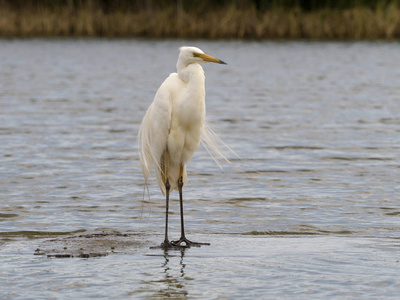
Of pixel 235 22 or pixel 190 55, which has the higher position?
pixel 190 55

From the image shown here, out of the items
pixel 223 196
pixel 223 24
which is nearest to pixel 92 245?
pixel 223 196

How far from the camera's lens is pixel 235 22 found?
1618 inches

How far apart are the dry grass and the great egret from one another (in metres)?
32.8

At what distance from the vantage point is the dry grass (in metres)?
40.6

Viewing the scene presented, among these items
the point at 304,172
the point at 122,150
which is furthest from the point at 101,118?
the point at 304,172

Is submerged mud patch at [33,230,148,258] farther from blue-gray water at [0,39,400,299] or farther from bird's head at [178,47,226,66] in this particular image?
bird's head at [178,47,226,66]

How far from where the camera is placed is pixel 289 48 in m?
39.8

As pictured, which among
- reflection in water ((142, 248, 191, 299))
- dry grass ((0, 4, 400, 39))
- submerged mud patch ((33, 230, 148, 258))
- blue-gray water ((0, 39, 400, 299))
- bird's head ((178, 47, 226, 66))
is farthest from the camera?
dry grass ((0, 4, 400, 39))

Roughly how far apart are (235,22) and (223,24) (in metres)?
0.77

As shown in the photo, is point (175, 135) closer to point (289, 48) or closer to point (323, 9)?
point (289, 48)

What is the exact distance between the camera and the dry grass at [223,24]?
133ft

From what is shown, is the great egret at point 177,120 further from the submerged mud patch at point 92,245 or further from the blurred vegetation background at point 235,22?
the blurred vegetation background at point 235,22

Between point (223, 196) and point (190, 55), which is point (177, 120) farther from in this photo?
point (223, 196)

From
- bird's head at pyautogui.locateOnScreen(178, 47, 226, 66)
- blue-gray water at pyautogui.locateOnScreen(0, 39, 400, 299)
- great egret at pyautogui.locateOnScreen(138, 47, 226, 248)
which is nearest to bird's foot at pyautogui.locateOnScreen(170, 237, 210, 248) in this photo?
great egret at pyautogui.locateOnScreen(138, 47, 226, 248)
